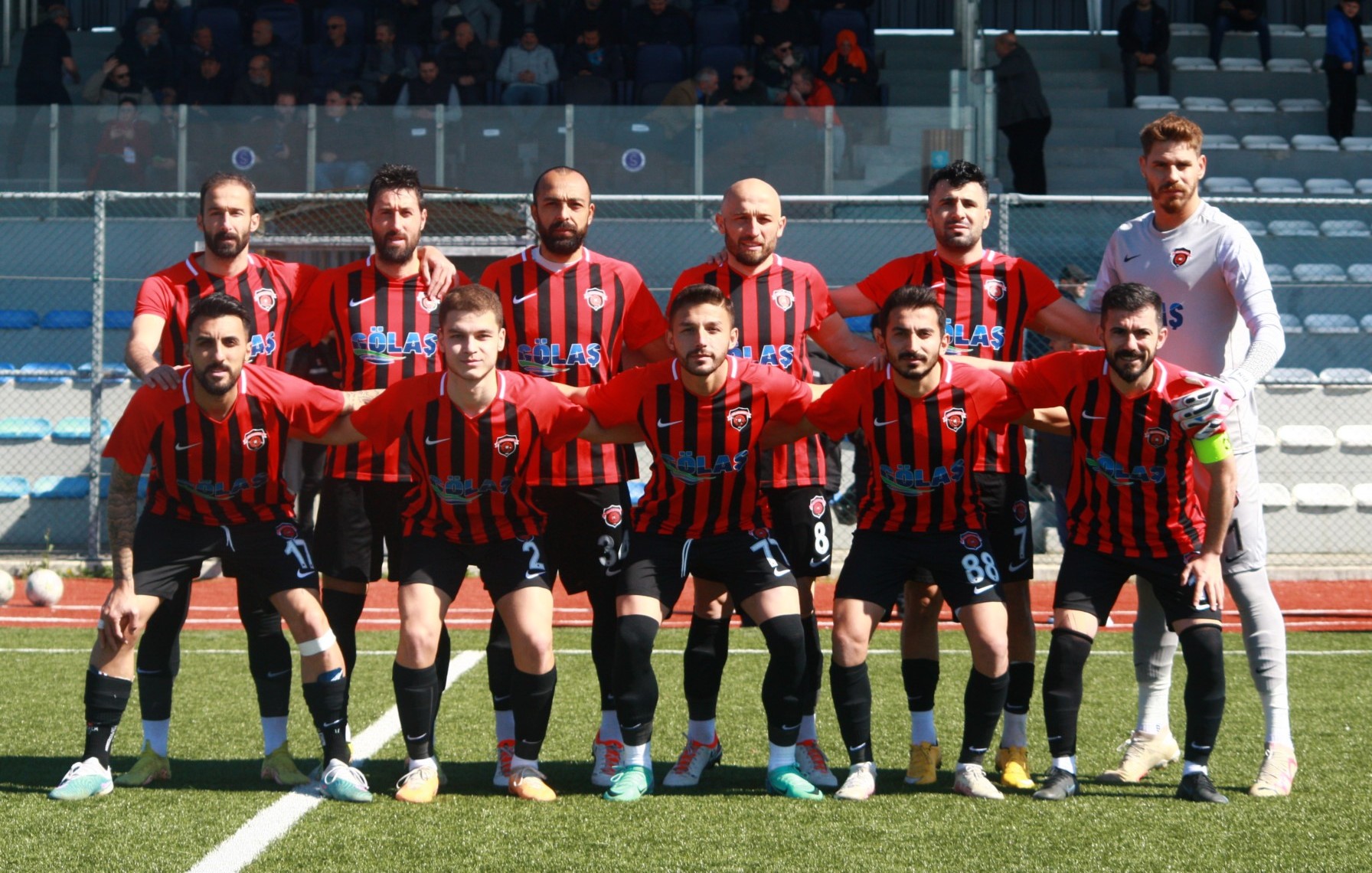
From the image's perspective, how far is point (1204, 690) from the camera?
4609 mm

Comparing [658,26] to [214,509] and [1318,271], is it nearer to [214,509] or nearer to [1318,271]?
[1318,271]

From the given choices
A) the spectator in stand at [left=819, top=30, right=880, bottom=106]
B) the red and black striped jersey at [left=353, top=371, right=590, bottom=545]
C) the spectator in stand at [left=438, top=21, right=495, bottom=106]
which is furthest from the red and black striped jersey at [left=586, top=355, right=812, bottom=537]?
the spectator in stand at [left=819, top=30, right=880, bottom=106]

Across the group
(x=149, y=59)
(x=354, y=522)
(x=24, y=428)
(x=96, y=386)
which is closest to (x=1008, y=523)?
(x=354, y=522)

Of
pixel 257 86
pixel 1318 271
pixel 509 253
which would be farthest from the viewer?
pixel 257 86

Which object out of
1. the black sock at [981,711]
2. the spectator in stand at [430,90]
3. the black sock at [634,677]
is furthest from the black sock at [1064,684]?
the spectator in stand at [430,90]

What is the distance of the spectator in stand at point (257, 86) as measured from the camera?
13.5 m

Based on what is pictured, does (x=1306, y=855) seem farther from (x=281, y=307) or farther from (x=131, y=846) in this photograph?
(x=281, y=307)

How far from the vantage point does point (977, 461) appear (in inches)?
194

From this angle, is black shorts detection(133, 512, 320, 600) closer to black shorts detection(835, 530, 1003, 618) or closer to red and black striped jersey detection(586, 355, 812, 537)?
red and black striped jersey detection(586, 355, 812, 537)

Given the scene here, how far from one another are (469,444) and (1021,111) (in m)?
10.0

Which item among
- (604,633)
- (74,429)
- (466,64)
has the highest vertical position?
(466,64)

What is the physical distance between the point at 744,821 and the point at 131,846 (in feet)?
5.40

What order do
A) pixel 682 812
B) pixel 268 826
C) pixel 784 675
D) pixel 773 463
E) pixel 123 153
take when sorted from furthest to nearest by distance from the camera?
pixel 123 153 → pixel 773 463 → pixel 784 675 → pixel 682 812 → pixel 268 826

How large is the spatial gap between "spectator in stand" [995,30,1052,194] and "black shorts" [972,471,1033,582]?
928 cm
